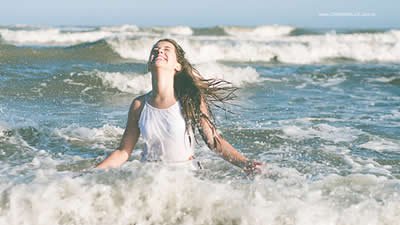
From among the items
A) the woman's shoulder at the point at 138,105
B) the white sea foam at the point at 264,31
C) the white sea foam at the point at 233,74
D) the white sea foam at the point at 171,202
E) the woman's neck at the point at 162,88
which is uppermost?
the woman's neck at the point at 162,88

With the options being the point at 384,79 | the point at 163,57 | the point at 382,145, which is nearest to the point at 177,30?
the point at 384,79

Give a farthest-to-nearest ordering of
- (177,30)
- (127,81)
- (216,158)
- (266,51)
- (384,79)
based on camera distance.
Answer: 1. (177,30)
2. (266,51)
3. (384,79)
4. (127,81)
5. (216,158)

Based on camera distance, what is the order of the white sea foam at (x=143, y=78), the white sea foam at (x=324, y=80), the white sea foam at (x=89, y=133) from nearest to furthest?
the white sea foam at (x=89, y=133)
the white sea foam at (x=143, y=78)
the white sea foam at (x=324, y=80)

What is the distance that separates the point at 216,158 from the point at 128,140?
1.86m

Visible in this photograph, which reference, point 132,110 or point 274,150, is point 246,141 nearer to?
point 274,150

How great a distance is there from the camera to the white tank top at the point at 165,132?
15.5ft

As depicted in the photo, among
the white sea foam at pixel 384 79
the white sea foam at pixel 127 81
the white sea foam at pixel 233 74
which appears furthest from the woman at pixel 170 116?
the white sea foam at pixel 384 79

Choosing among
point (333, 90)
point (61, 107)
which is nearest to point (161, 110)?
point (61, 107)

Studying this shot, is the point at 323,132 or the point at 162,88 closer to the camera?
the point at 162,88

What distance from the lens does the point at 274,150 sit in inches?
292

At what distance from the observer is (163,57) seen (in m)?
4.67

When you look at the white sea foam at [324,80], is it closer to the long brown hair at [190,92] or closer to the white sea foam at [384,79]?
the white sea foam at [384,79]

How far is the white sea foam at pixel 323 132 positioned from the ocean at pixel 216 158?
0.10 ft

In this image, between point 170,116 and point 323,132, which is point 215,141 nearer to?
point 170,116
